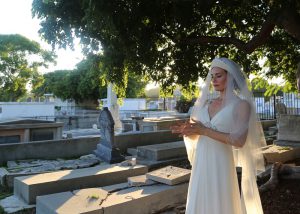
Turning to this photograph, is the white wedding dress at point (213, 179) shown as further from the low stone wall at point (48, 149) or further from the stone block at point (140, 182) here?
the low stone wall at point (48, 149)

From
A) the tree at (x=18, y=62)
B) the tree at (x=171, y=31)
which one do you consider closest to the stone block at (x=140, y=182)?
the tree at (x=171, y=31)

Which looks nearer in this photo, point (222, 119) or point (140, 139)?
point (222, 119)

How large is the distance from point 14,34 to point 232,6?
28.8 metres

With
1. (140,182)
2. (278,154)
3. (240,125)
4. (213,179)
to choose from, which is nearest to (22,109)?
(278,154)

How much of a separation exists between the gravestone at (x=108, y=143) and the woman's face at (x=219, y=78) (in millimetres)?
5830

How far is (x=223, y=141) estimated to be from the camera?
9.33ft

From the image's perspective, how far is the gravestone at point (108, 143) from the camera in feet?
27.9

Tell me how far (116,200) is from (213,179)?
199 cm

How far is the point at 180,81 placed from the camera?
24.3ft

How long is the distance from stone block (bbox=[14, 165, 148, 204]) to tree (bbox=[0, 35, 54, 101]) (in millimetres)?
25286

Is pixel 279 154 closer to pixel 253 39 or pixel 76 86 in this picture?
pixel 253 39

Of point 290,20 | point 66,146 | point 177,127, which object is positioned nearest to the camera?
point 177,127

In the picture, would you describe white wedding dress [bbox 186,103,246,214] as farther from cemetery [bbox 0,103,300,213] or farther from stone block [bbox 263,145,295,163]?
stone block [bbox 263,145,295,163]

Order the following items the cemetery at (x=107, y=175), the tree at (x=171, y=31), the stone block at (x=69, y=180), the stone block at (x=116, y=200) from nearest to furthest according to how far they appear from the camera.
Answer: the stone block at (x=116, y=200) < the cemetery at (x=107, y=175) < the tree at (x=171, y=31) < the stone block at (x=69, y=180)
